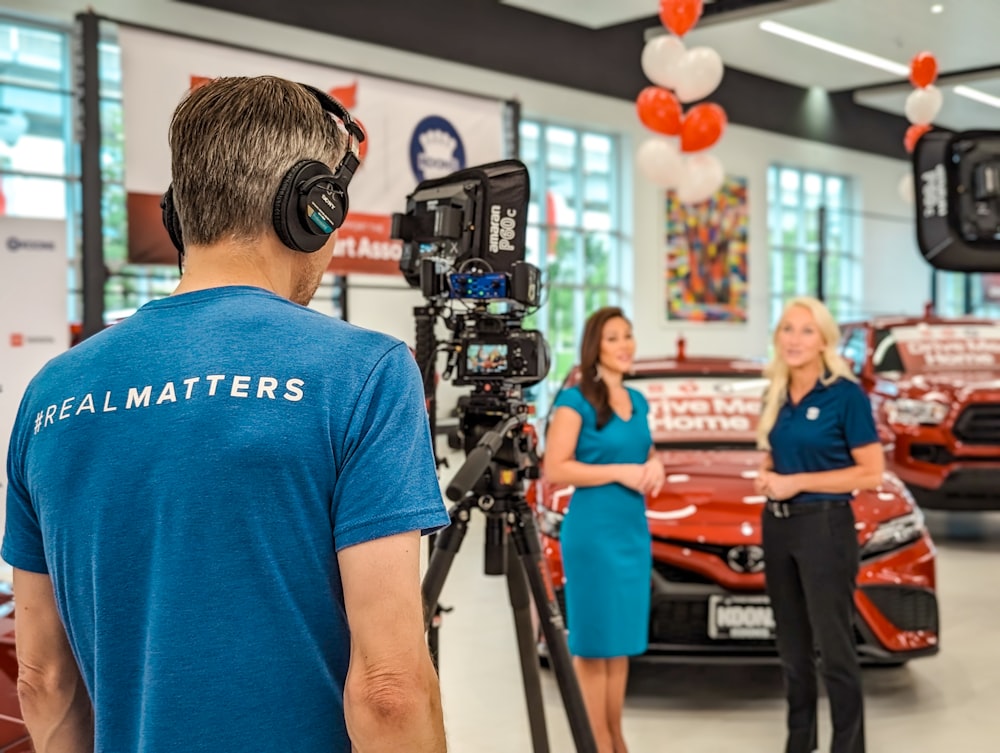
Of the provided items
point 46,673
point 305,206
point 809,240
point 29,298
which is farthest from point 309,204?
point 809,240

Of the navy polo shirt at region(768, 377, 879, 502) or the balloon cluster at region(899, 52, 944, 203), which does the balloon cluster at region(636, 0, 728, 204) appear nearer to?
the balloon cluster at region(899, 52, 944, 203)

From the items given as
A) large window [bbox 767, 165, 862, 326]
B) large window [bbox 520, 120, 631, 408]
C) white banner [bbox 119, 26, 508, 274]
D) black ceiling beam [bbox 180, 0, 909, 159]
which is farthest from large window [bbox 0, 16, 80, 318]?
large window [bbox 767, 165, 862, 326]

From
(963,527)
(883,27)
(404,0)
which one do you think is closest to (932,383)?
(963,527)

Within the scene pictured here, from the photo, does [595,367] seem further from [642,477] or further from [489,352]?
[489,352]

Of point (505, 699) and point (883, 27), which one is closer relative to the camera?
point (505, 699)

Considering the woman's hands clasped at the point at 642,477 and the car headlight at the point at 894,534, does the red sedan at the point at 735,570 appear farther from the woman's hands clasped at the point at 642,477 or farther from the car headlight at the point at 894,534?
the woman's hands clasped at the point at 642,477

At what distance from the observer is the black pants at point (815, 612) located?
2.97m

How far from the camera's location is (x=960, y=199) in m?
2.53

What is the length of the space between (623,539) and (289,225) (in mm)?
2241

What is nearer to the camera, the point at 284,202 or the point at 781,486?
the point at 284,202

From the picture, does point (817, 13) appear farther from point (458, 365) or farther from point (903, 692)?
point (458, 365)

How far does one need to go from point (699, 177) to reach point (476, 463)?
8.54 m

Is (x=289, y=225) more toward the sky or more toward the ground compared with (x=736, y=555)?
more toward the sky

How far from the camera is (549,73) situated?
1347 centimetres
